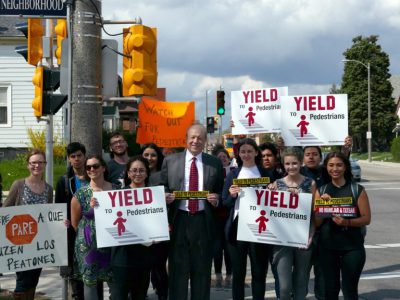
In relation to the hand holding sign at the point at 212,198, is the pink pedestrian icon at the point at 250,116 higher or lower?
higher

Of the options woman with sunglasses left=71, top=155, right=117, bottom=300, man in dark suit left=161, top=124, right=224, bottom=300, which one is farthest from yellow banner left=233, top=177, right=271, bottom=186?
woman with sunglasses left=71, top=155, right=117, bottom=300

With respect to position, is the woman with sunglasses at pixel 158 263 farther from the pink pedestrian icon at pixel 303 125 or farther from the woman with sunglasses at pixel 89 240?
the pink pedestrian icon at pixel 303 125

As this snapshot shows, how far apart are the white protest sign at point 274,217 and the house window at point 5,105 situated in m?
24.7

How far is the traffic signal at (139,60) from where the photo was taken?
27.8 ft

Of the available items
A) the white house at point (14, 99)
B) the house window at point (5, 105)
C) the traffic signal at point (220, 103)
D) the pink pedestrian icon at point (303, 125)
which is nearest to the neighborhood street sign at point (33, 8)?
the pink pedestrian icon at point (303, 125)

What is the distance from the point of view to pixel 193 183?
663 centimetres

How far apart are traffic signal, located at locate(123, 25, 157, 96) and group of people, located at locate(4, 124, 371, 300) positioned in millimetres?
1671

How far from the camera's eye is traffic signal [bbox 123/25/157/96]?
847 centimetres

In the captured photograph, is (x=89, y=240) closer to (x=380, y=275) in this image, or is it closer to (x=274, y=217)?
(x=274, y=217)

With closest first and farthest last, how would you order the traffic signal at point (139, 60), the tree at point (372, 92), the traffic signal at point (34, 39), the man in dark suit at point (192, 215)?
the man in dark suit at point (192, 215)
the traffic signal at point (139, 60)
the traffic signal at point (34, 39)
the tree at point (372, 92)

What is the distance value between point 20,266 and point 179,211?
164cm

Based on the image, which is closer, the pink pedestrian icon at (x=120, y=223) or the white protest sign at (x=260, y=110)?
the pink pedestrian icon at (x=120, y=223)

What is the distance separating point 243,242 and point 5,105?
24784 millimetres

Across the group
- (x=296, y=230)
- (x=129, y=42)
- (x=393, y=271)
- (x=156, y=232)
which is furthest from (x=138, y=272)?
(x=393, y=271)
